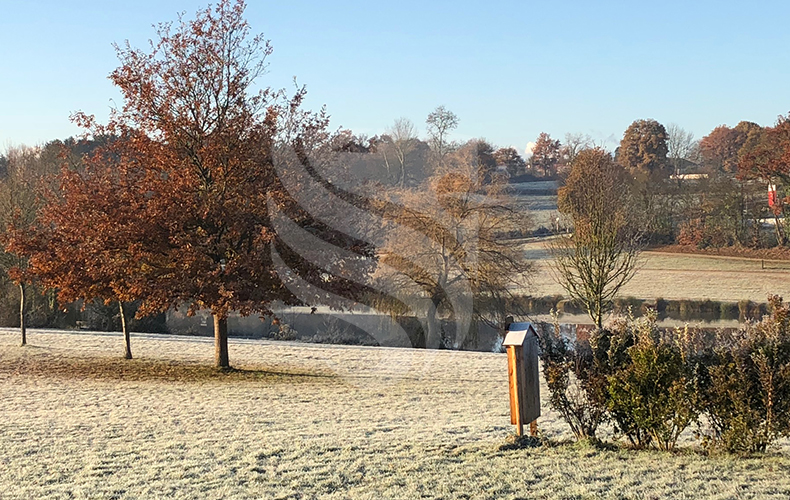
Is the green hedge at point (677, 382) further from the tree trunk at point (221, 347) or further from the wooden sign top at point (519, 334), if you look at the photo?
the tree trunk at point (221, 347)

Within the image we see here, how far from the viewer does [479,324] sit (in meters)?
27.8

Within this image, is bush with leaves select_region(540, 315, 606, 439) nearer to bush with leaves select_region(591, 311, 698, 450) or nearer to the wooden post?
bush with leaves select_region(591, 311, 698, 450)

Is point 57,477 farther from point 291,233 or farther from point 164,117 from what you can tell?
point 164,117

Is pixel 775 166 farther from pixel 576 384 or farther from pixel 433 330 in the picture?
pixel 576 384

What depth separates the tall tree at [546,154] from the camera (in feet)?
267

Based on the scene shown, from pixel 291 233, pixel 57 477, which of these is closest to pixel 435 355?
pixel 291 233

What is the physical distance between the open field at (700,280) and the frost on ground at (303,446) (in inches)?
816

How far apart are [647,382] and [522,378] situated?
141 cm

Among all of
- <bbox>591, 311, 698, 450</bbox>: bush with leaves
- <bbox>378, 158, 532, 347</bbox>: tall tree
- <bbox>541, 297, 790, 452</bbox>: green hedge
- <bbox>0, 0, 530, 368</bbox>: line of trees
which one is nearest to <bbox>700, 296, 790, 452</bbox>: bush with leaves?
<bbox>541, 297, 790, 452</bbox>: green hedge

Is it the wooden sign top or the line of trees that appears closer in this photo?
the wooden sign top

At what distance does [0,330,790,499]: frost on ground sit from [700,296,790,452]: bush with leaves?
0.87 feet

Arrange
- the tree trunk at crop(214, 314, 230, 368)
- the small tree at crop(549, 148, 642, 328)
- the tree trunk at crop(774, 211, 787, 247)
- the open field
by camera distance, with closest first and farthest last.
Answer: the tree trunk at crop(214, 314, 230, 368)
the small tree at crop(549, 148, 642, 328)
the open field
the tree trunk at crop(774, 211, 787, 247)

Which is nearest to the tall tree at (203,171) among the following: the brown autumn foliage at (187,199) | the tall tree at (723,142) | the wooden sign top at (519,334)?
the brown autumn foliage at (187,199)

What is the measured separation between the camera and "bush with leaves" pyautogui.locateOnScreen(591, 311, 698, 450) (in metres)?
7.04
